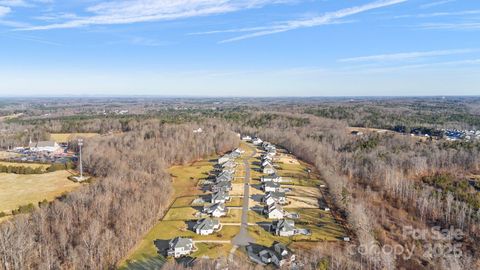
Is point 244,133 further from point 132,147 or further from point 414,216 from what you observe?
point 414,216

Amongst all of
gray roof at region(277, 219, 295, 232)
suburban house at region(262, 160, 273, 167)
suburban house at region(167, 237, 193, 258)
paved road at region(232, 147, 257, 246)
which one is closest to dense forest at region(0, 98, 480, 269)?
suburban house at region(167, 237, 193, 258)

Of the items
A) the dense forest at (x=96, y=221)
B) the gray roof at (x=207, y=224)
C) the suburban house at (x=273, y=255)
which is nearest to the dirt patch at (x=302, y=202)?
the gray roof at (x=207, y=224)

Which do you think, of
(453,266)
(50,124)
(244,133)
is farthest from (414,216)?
(50,124)

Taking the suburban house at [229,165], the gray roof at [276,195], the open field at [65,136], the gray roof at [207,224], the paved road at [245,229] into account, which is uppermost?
the open field at [65,136]

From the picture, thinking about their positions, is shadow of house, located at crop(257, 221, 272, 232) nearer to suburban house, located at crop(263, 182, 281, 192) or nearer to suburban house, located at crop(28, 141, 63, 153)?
suburban house, located at crop(263, 182, 281, 192)

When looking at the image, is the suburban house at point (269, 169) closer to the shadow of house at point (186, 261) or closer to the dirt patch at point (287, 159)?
the dirt patch at point (287, 159)

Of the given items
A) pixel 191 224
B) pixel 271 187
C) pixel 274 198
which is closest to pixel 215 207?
pixel 191 224
